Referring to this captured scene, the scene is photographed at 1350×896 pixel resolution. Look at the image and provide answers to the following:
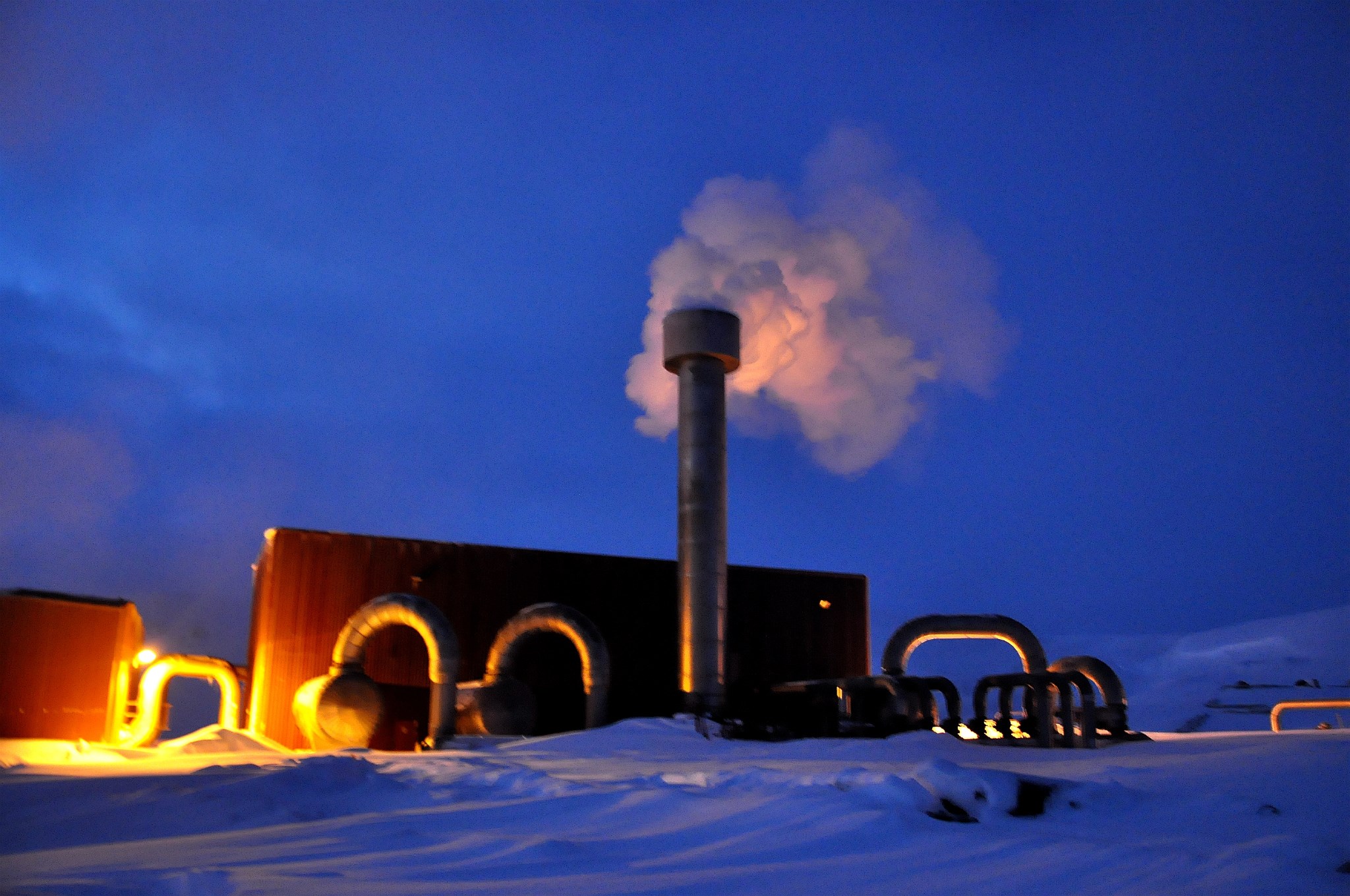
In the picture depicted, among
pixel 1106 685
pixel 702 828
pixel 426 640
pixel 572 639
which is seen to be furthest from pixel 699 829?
pixel 1106 685

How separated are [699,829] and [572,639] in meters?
16.8

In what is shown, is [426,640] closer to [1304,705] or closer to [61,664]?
[61,664]

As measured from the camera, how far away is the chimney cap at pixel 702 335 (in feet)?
83.5

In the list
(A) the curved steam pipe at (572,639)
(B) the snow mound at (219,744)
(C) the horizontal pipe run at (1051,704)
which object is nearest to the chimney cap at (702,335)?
(A) the curved steam pipe at (572,639)

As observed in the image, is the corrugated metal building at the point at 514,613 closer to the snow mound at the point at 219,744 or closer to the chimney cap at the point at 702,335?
the snow mound at the point at 219,744

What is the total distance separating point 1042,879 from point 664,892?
2.13m

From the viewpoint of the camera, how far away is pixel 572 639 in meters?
23.7

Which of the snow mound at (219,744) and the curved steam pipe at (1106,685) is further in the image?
the curved steam pipe at (1106,685)

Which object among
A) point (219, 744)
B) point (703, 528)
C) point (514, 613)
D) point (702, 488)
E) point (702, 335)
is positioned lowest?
point (219, 744)

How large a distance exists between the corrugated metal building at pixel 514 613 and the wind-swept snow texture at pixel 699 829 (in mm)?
11953

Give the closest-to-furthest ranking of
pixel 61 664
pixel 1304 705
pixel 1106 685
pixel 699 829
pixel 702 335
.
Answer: pixel 699 829 < pixel 61 664 < pixel 1304 705 < pixel 1106 685 < pixel 702 335

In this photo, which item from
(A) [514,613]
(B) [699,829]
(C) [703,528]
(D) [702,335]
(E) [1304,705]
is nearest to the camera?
(B) [699,829]

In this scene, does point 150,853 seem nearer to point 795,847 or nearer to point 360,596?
point 795,847

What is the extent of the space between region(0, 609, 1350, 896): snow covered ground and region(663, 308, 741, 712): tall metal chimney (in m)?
12.9
